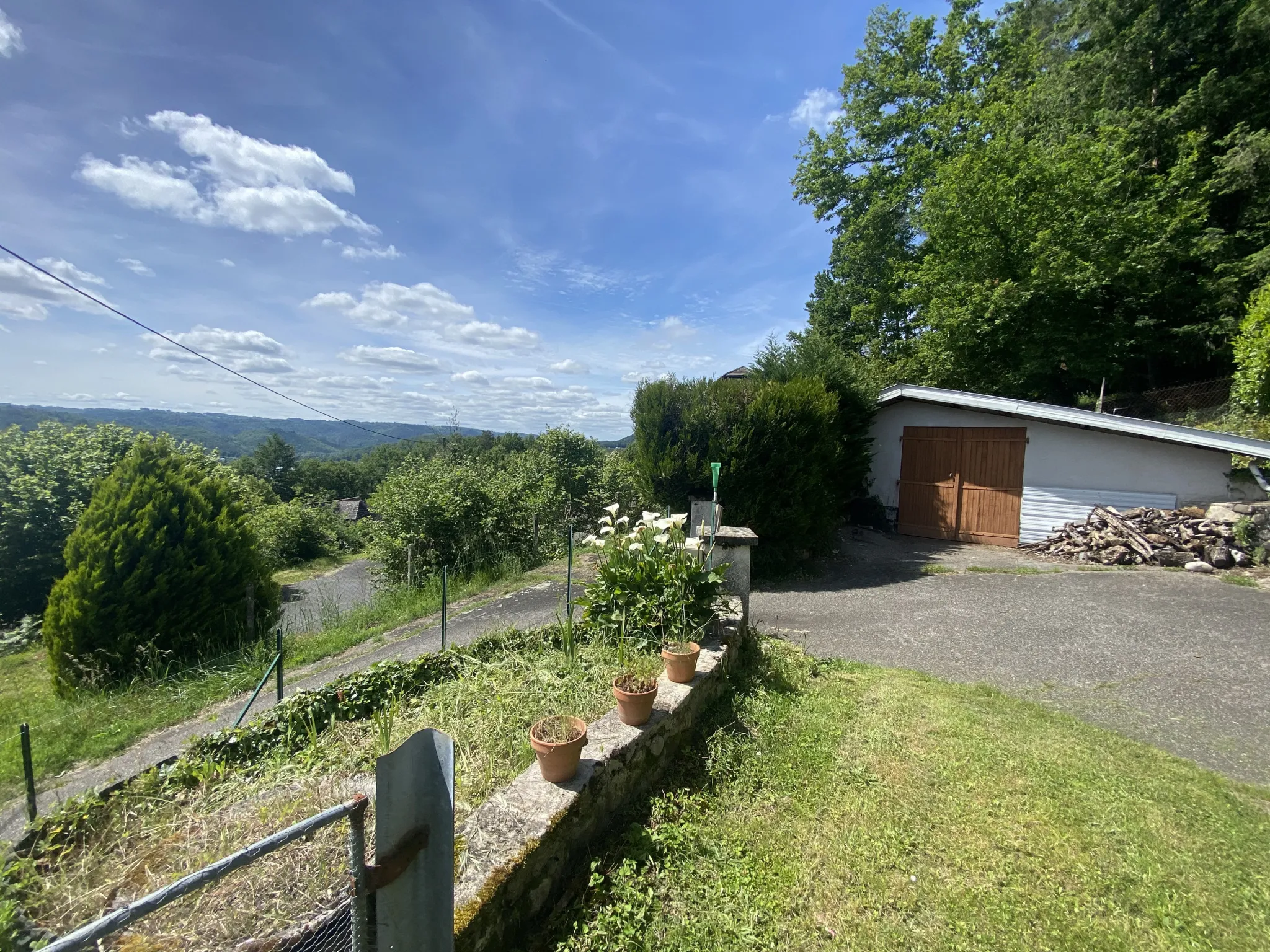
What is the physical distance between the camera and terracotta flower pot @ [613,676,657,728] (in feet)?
8.39

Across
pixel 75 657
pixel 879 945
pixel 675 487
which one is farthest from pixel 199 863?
pixel 675 487

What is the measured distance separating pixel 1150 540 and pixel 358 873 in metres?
11.2

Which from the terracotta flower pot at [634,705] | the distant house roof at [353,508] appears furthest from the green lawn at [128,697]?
the distant house roof at [353,508]

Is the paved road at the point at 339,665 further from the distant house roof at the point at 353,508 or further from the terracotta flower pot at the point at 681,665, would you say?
the distant house roof at the point at 353,508

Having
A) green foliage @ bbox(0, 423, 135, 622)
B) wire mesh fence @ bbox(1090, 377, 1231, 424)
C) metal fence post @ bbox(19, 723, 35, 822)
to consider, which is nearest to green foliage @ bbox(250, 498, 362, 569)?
green foliage @ bbox(0, 423, 135, 622)

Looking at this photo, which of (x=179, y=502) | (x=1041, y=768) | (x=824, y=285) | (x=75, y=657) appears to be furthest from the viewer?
(x=824, y=285)

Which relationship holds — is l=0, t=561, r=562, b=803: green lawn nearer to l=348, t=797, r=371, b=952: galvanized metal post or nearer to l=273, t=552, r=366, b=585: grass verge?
l=348, t=797, r=371, b=952: galvanized metal post

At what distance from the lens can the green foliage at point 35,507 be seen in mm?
8453

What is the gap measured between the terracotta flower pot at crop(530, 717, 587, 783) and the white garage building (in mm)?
10454

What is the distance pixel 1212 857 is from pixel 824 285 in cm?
2566

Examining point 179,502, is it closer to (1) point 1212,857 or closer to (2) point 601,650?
(2) point 601,650

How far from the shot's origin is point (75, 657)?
4891mm

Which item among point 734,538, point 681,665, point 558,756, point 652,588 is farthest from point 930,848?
point 734,538

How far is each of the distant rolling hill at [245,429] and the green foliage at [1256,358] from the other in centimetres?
1607
